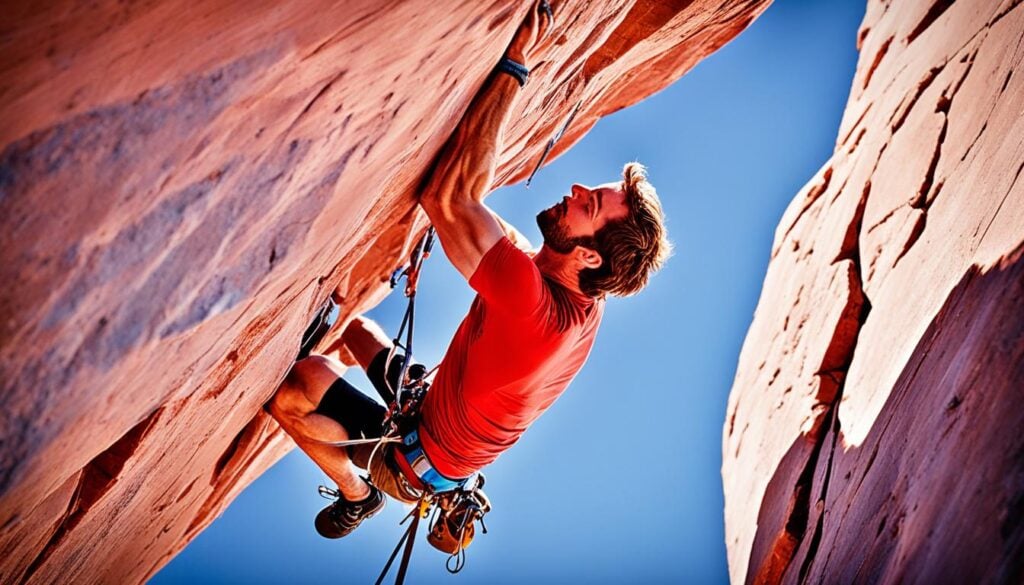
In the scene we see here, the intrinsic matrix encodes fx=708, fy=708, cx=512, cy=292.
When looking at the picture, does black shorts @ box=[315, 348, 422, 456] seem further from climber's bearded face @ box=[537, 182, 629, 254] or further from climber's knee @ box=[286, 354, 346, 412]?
climber's bearded face @ box=[537, 182, 629, 254]

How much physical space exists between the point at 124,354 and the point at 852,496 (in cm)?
382

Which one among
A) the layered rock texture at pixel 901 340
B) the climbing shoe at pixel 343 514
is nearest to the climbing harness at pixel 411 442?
the climbing shoe at pixel 343 514

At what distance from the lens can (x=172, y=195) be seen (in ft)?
5.14

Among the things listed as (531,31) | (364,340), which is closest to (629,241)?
(531,31)

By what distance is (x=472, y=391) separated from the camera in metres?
3.58

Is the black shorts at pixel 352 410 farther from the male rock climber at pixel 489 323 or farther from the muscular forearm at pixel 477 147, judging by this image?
the muscular forearm at pixel 477 147

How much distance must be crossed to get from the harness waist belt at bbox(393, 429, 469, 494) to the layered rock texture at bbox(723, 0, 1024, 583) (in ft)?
7.05

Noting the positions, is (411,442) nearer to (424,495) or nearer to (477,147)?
(424,495)

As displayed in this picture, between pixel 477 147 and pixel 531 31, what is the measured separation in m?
0.53

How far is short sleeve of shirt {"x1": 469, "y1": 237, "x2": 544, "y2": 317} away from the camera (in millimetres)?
2898

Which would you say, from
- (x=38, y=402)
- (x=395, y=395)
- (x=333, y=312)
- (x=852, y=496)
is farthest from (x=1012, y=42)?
(x=38, y=402)

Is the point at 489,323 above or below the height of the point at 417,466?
above

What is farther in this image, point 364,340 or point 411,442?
point 364,340

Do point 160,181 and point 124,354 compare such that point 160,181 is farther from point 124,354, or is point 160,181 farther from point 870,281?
point 870,281
